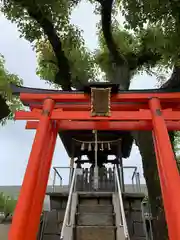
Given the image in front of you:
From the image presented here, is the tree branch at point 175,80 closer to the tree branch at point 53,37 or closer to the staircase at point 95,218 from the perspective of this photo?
the tree branch at point 53,37

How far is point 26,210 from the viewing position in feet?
13.3

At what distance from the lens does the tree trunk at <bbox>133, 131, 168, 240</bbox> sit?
5997mm

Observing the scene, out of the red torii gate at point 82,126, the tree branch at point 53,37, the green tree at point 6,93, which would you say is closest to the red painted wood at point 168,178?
the red torii gate at point 82,126

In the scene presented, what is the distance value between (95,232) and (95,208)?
122 cm

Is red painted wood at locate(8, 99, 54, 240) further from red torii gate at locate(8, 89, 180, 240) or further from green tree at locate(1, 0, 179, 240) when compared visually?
green tree at locate(1, 0, 179, 240)

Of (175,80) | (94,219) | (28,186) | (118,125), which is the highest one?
(175,80)

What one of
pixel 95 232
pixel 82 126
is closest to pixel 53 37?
pixel 82 126

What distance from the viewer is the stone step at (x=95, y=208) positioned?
692cm

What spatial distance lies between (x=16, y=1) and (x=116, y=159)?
6359 millimetres

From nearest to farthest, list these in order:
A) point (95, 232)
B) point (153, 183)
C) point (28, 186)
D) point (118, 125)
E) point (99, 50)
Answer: point (28, 186) < point (95, 232) < point (118, 125) < point (153, 183) < point (99, 50)

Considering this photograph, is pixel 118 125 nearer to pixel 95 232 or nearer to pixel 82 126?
pixel 82 126

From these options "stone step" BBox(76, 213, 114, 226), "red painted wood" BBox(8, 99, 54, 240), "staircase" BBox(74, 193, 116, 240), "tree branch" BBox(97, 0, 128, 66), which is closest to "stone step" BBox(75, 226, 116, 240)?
"staircase" BBox(74, 193, 116, 240)

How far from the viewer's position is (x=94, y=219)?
255 inches

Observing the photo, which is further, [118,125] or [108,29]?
[108,29]
